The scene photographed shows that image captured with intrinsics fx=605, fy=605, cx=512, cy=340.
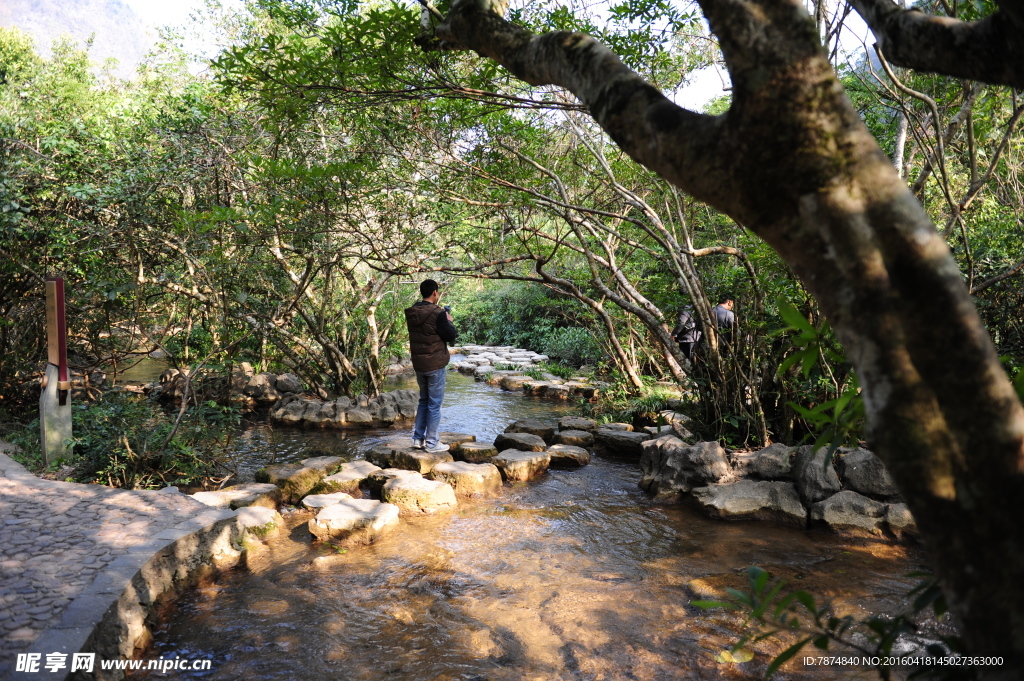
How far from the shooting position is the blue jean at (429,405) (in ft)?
22.1

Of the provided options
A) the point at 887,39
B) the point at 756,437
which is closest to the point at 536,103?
the point at 887,39

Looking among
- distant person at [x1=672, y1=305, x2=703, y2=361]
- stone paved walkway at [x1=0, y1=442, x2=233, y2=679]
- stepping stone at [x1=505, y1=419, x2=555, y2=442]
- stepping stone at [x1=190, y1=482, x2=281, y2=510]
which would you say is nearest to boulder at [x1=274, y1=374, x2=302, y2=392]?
stepping stone at [x1=505, y1=419, x2=555, y2=442]

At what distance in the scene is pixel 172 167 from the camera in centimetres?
720

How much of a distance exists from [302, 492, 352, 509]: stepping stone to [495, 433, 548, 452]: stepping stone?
239cm

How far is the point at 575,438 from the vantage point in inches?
313

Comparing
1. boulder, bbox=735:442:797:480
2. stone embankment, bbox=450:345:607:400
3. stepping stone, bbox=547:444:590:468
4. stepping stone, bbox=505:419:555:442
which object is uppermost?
stone embankment, bbox=450:345:607:400

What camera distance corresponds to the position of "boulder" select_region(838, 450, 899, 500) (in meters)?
5.01

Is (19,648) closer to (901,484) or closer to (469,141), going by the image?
(901,484)

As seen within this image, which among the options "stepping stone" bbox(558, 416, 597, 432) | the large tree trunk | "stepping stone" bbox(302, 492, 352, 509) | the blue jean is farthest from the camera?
"stepping stone" bbox(558, 416, 597, 432)

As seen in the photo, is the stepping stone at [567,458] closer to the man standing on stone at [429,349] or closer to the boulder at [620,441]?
the boulder at [620,441]

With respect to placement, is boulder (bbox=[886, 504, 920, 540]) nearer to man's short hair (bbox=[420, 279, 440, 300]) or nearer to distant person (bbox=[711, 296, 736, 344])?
distant person (bbox=[711, 296, 736, 344])

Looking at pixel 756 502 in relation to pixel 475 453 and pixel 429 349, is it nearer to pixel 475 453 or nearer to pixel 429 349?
pixel 475 453

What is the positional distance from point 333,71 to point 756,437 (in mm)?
5066

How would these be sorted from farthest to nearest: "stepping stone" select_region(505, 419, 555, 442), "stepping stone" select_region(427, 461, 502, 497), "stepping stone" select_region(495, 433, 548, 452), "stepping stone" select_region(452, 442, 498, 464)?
"stepping stone" select_region(505, 419, 555, 442)
"stepping stone" select_region(495, 433, 548, 452)
"stepping stone" select_region(452, 442, 498, 464)
"stepping stone" select_region(427, 461, 502, 497)
